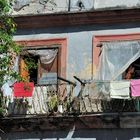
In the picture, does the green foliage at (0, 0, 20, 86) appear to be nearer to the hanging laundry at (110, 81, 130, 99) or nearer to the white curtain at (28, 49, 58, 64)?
the hanging laundry at (110, 81, 130, 99)

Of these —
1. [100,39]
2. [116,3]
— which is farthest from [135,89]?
[116,3]

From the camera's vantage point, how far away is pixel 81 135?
70.3ft

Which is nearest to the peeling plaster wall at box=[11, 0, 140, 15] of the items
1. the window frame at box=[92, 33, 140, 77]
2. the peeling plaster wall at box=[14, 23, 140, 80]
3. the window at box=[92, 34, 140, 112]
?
the peeling plaster wall at box=[14, 23, 140, 80]

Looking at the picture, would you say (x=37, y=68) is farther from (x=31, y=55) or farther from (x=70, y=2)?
(x=70, y=2)

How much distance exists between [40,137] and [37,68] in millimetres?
2255

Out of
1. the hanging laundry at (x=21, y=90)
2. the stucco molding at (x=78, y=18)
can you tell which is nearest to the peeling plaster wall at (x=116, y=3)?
the stucco molding at (x=78, y=18)

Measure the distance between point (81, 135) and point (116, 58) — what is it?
2.56m

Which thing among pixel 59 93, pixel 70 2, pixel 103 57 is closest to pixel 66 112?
pixel 59 93

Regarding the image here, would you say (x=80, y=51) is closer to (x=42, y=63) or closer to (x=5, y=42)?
(x=42, y=63)

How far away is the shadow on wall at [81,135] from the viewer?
827 inches

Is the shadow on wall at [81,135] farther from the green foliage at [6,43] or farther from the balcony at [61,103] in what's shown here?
the green foliage at [6,43]

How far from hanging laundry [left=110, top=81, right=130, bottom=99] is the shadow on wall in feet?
3.51

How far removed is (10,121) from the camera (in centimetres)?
2189

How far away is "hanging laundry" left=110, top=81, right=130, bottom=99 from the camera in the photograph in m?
20.7
